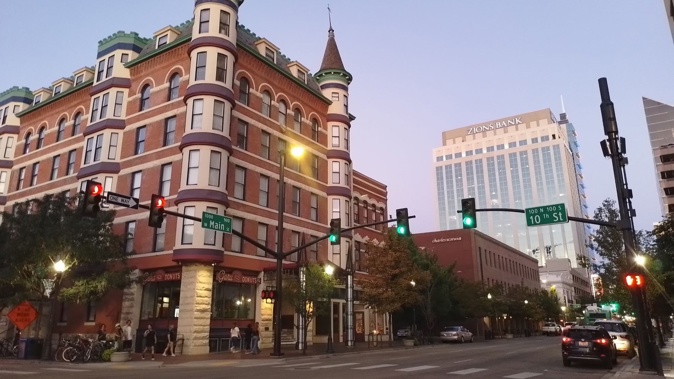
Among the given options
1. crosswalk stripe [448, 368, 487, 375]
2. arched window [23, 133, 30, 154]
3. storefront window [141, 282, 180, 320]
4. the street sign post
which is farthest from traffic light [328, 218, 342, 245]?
arched window [23, 133, 30, 154]

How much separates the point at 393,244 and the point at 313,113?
41.2ft

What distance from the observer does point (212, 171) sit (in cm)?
3072

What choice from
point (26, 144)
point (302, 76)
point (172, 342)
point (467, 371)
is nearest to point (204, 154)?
point (172, 342)

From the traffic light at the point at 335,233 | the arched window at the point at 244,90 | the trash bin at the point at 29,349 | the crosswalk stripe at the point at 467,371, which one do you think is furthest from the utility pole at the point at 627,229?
the trash bin at the point at 29,349

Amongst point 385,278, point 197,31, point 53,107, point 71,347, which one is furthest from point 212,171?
point 53,107

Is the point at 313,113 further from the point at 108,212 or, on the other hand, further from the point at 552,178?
the point at 552,178

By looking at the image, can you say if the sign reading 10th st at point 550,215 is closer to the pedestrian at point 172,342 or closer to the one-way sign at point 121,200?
the one-way sign at point 121,200

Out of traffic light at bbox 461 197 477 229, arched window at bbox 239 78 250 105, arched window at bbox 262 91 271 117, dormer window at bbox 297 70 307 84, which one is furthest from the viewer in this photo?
dormer window at bbox 297 70 307 84

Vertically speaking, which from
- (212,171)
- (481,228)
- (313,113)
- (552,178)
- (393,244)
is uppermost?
(552,178)

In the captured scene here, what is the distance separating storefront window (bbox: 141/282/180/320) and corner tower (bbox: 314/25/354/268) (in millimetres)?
13498

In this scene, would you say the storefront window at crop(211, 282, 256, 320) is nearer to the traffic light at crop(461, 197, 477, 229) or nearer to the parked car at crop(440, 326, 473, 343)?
the traffic light at crop(461, 197, 477, 229)

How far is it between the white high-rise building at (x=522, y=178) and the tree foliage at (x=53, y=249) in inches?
6472

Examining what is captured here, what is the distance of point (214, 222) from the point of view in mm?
20609

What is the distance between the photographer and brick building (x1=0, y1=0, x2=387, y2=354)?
30203 millimetres
